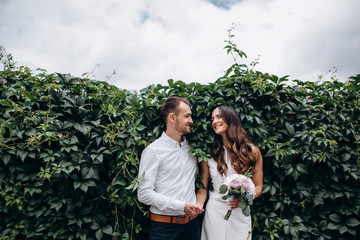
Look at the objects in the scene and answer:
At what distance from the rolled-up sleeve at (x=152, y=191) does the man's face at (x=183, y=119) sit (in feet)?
1.22

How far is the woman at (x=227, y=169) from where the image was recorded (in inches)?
81.4

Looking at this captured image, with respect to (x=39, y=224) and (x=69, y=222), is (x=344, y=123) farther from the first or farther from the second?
(x=39, y=224)

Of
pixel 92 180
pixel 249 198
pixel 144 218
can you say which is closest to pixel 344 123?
pixel 249 198

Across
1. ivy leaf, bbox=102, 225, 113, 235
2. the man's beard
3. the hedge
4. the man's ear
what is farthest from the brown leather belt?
the man's ear

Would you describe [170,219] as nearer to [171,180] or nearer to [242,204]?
[171,180]

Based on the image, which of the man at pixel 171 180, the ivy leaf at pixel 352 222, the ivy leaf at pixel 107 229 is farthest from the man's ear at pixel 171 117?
the ivy leaf at pixel 352 222

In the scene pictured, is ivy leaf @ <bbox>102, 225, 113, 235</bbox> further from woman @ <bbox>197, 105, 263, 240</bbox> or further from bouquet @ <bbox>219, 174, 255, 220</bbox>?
bouquet @ <bbox>219, 174, 255, 220</bbox>

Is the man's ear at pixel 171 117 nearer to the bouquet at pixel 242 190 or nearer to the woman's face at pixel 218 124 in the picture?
the woman's face at pixel 218 124

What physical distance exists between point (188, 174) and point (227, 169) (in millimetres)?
431

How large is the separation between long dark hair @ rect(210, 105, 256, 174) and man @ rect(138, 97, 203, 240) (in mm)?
294

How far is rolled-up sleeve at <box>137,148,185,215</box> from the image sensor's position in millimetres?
1851

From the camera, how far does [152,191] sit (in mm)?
1880

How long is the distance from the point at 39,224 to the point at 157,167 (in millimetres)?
1256

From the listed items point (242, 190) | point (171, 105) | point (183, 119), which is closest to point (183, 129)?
point (183, 119)
